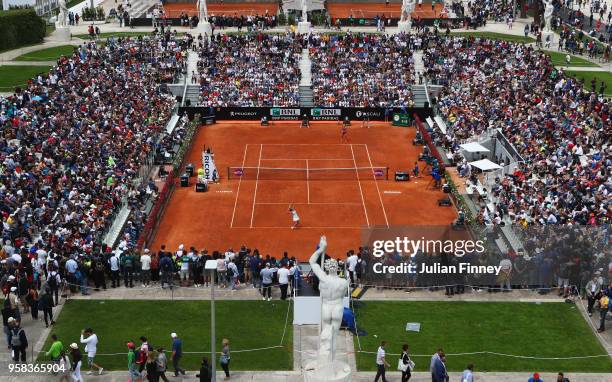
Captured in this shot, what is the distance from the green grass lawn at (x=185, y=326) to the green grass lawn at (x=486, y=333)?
360 centimetres

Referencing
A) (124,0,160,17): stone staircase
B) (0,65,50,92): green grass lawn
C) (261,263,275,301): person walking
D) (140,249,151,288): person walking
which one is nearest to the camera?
(261,263,275,301): person walking

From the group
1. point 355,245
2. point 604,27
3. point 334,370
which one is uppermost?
point 604,27

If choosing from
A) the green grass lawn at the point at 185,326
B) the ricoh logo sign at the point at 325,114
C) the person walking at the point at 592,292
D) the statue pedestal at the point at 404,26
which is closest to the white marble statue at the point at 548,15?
the statue pedestal at the point at 404,26

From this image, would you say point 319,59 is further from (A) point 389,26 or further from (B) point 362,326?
(B) point 362,326

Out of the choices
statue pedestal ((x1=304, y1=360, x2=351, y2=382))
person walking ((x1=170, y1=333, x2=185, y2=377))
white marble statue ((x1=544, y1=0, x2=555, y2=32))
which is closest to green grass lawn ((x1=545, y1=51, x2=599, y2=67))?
white marble statue ((x1=544, y1=0, x2=555, y2=32))

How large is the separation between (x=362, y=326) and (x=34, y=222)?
17.4 m

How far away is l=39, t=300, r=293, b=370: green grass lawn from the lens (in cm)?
3350

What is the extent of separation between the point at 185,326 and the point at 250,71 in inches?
1817

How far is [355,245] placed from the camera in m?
47.8

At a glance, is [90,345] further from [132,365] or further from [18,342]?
[18,342]

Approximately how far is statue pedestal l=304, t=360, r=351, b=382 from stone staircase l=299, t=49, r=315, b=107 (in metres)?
51.6

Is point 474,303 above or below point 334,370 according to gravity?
below

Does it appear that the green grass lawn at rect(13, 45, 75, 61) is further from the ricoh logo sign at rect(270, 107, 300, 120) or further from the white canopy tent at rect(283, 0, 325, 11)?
the white canopy tent at rect(283, 0, 325, 11)

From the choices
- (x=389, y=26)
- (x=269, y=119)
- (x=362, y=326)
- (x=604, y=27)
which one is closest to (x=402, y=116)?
(x=269, y=119)
